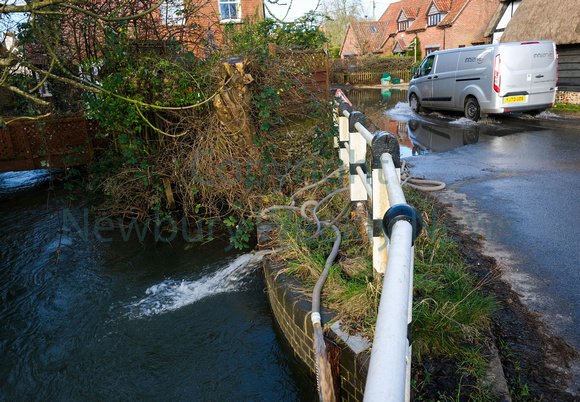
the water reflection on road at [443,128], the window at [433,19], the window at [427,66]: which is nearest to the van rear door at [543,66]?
the water reflection on road at [443,128]

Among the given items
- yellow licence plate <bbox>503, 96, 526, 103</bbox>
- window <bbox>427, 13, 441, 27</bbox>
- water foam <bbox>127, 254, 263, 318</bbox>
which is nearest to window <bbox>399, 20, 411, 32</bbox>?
window <bbox>427, 13, 441, 27</bbox>

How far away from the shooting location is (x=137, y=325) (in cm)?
510

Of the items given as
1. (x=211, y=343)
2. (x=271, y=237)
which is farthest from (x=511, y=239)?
(x=211, y=343)

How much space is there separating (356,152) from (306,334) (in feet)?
5.99

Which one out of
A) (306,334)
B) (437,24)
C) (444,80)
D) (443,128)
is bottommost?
(306,334)

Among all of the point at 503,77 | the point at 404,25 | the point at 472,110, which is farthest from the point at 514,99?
the point at 404,25

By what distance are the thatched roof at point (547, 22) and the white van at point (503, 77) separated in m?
3.31

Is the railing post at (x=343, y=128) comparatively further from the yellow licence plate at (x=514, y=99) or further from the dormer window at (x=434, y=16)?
the dormer window at (x=434, y=16)

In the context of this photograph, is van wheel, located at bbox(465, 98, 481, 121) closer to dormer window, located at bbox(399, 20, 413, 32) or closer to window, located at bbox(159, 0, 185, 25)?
window, located at bbox(159, 0, 185, 25)

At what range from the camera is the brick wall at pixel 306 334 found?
3.05 metres

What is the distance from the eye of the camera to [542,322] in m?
3.40

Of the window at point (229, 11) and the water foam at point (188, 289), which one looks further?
the window at point (229, 11)

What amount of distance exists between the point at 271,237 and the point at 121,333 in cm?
191

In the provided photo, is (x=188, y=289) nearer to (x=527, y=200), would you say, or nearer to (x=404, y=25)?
(x=527, y=200)
